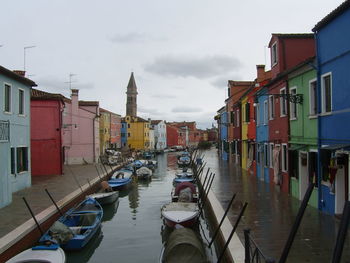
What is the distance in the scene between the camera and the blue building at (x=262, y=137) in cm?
2130

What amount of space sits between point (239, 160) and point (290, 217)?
790 inches

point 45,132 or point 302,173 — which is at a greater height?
point 45,132

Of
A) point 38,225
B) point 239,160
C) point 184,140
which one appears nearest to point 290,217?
point 38,225

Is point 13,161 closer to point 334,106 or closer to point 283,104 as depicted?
point 283,104

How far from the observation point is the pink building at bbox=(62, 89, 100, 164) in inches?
1527

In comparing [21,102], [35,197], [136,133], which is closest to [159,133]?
[136,133]

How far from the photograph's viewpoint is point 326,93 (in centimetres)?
1272

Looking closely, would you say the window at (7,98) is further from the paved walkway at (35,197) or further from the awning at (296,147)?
the awning at (296,147)

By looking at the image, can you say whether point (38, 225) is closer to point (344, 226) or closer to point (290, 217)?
point (290, 217)

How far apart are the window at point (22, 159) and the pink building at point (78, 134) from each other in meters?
16.9

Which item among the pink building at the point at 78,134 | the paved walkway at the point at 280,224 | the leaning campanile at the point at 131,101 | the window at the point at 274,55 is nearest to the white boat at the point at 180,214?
the paved walkway at the point at 280,224

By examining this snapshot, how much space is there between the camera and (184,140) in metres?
113

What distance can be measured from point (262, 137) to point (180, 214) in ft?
33.3

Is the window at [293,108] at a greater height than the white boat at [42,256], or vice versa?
the window at [293,108]
